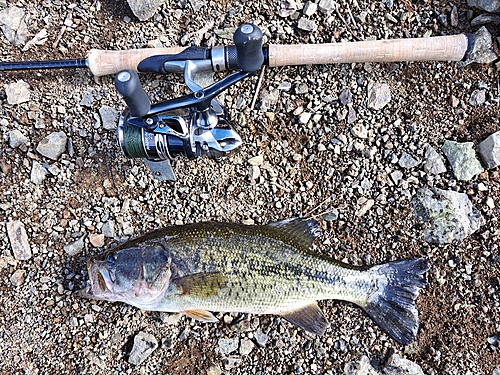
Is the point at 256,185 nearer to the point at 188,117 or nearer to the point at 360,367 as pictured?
the point at 188,117

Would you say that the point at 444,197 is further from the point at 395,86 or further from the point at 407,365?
the point at 407,365

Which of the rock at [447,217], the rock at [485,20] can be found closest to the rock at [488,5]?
the rock at [485,20]

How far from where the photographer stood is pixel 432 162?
3.90 meters

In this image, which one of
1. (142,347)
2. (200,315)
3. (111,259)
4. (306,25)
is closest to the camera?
(111,259)

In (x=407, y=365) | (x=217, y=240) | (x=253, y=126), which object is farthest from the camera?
(x=253, y=126)

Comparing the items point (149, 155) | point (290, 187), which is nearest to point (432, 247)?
point (290, 187)

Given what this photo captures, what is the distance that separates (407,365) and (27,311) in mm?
3244

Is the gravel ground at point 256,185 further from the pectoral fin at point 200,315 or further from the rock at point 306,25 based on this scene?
the pectoral fin at point 200,315

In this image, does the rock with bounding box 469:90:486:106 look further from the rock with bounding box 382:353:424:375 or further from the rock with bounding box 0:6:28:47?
the rock with bounding box 0:6:28:47

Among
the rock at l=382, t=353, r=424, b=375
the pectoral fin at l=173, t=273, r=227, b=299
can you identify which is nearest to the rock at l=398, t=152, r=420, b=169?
the rock at l=382, t=353, r=424, b=375

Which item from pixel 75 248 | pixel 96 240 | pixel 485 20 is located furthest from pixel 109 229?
pixel 485 20

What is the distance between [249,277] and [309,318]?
63 cm

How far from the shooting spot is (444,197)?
3848 mm

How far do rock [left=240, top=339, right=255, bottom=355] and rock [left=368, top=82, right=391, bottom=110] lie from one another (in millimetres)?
2311
